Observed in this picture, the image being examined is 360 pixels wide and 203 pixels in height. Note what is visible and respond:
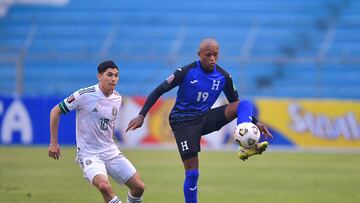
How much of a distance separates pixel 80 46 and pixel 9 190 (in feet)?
66.5

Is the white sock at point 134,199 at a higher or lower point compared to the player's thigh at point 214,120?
lower

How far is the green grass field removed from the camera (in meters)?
13.5

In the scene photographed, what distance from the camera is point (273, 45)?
32594 mm

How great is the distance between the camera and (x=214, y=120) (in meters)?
10.9

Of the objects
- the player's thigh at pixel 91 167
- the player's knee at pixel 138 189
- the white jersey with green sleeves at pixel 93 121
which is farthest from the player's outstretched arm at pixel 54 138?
the player's knee at pixel 138 189

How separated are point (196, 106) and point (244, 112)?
0.72m

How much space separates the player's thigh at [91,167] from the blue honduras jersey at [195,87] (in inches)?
50.9

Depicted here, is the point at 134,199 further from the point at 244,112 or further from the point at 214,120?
the point at 244,112

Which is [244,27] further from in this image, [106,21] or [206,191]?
[206,191]

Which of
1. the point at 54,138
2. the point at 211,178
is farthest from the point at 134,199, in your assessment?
the point at 211,178

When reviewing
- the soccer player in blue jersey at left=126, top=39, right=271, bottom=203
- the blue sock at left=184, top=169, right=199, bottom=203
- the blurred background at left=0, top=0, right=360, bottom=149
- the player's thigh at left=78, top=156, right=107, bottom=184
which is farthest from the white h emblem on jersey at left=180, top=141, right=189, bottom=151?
the blurred background at left=0, top=0, right=360, bottom=149

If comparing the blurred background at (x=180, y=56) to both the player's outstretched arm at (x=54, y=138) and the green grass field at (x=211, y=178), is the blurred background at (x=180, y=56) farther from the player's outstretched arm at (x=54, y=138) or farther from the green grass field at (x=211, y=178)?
the player's outstretched arm at (x=54, y=138)

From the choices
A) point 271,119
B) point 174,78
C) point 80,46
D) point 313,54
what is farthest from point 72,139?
point 174,78

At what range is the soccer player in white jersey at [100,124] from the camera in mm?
10211
